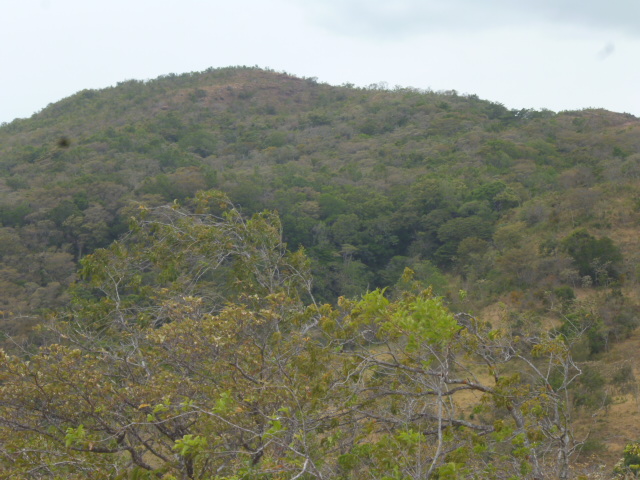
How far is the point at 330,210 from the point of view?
898 inches

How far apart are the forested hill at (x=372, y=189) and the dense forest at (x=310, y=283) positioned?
0.11m

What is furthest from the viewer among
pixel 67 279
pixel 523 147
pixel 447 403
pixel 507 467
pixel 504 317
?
pixel 523 147

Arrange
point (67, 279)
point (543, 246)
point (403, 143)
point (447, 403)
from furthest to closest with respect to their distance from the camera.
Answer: point (403, 143)
point (67, 279)
point (543, 246)
point (447, 403)

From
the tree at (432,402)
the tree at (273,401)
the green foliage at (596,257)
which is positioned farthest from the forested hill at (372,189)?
the tree at (432,402)

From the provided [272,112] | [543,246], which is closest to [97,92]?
[272,112]

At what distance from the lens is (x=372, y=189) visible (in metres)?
25.1

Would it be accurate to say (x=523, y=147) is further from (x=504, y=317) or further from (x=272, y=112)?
(x=504, y=317)

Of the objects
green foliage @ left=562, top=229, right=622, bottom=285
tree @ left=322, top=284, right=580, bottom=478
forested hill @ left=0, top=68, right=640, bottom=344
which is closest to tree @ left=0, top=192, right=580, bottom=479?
tree @ left=322, top=284, right=580, bottom=478

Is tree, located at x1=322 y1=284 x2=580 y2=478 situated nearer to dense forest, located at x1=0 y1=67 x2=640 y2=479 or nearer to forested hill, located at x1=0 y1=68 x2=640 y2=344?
dense forest, located at x1=0 y1=67 x2=640 y2=479

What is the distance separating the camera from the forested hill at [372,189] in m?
16.0

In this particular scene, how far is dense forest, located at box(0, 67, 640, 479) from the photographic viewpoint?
11.5ft

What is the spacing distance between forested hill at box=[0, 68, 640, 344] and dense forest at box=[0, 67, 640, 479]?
11cm

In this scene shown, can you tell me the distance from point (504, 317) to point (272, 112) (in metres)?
40.6

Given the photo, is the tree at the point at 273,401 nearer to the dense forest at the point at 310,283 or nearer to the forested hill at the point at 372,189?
the dense forest at the point at 310,283
